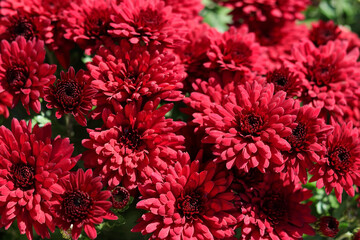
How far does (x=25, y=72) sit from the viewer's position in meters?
1.19

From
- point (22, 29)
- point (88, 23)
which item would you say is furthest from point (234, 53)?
point (22, 29)

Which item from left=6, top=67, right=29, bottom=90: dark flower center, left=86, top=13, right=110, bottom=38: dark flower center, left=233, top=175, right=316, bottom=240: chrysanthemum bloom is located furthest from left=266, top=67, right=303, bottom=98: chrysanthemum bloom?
left=6, top=67, right=29, bottom=90: dark flower center

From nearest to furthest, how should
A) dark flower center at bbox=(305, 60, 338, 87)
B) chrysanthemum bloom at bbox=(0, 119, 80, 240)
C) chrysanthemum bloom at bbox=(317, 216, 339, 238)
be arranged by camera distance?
chrysanthemum bloom at bbox=(0, 119, 80, 240) < chrysanthemum bloom at bbox=(317, 216, 339, 238) < dark flower center at bbox=(305, 60, 338, 87)

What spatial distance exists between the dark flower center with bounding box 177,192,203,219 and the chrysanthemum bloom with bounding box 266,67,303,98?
18.7 inches

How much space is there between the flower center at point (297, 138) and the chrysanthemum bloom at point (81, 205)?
0.56 metres

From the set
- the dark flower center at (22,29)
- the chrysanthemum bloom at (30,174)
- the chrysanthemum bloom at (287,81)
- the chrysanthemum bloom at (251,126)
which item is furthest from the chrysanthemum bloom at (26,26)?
the chrysanthemum bloom at (287,81)

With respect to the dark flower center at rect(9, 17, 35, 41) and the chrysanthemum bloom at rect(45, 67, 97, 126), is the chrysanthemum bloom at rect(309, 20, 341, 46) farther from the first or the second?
the dark flower center at rect(9, 17, 35, 41)

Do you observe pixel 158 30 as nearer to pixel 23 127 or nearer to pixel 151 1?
pixel 151 1

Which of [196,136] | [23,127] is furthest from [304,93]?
[23,127]

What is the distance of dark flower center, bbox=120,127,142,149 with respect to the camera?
1.13m

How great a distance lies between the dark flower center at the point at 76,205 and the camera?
1026 millimetres

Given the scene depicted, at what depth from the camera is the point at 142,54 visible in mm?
1194

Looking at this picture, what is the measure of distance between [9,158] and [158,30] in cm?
62

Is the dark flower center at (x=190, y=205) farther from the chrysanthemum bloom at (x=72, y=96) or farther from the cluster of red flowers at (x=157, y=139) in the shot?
the chrysanthemum bloom at (x=72, y=96)
